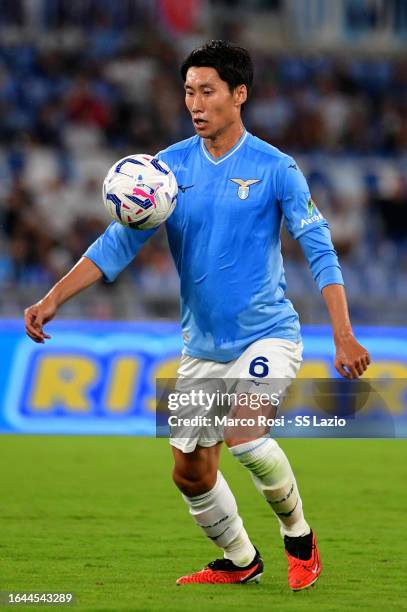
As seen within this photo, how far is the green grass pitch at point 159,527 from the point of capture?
221 inches

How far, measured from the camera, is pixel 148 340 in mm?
12547

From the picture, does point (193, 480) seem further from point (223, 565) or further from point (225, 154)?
point (225, 154)

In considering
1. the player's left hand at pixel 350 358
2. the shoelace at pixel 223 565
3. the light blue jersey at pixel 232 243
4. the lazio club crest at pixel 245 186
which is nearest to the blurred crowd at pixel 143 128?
the shoelace at pixel 223 565

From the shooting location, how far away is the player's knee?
224 inches

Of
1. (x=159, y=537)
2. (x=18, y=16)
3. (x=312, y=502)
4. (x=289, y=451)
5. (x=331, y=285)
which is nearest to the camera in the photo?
(x=331, y=285)

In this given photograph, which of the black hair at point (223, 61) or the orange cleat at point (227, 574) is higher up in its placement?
the black hair at point (223, 61)

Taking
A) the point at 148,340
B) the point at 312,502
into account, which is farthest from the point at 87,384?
the point at 312,502

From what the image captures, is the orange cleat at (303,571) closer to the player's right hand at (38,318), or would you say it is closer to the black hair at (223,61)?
the player's right hand at (38,318)

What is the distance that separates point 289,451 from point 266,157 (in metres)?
6.21

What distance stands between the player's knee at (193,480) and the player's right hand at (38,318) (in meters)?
0.83

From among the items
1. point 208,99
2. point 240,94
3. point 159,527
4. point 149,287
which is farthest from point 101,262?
point 149,287

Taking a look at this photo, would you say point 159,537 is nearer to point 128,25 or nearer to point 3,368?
point 3,368

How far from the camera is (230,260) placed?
5.62m

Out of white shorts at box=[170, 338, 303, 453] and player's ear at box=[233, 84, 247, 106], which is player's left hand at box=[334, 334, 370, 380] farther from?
player's ear at box=[233, 84, 247, 106]
